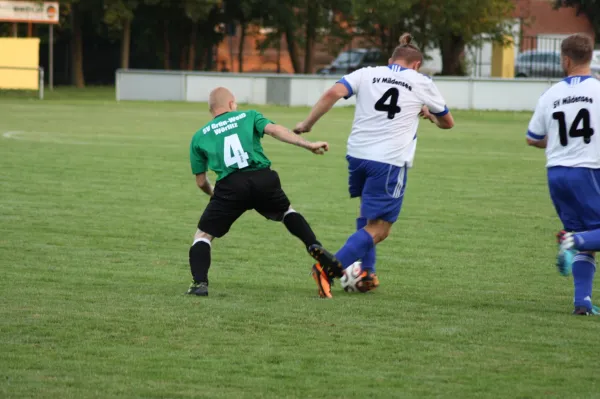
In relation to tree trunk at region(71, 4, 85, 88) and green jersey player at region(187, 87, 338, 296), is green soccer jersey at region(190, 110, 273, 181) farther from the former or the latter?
tree trunk at region(71, 4, 85, 88)

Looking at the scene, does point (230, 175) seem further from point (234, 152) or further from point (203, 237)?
point (203, 237)

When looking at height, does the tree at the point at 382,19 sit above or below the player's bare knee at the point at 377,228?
above

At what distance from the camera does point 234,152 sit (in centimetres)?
778

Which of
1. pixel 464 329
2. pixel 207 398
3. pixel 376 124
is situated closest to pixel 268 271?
pixel 376 124

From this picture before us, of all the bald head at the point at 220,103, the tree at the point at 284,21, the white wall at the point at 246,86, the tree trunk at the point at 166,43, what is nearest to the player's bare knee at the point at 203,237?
the bald head at the point at 220,103

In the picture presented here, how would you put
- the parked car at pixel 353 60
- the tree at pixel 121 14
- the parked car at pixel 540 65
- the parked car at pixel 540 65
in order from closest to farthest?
the tree at pixel 121 14, the parked car at pixel 540 65, the parked car at pixel 540 65, the parked car at pixel 353 60

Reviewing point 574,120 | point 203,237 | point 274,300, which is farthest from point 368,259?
point 574,120

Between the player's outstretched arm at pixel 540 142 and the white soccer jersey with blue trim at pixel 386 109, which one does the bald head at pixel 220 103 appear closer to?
the white soccer jersey with blue trim at pixel 386 109

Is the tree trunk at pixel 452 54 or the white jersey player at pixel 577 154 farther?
the tree trunk at pixel 452 54

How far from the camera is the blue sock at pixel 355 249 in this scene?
7.99 metres

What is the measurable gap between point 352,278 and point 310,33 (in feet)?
152

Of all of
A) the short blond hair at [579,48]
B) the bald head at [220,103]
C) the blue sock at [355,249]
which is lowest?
the blue sock at [355,249]

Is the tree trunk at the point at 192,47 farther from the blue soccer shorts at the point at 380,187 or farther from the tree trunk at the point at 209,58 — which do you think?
the blue soccer shorts at the point at 380,187

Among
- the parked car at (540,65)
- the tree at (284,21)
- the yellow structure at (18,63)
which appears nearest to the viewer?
the yellow structure at (18,63)
